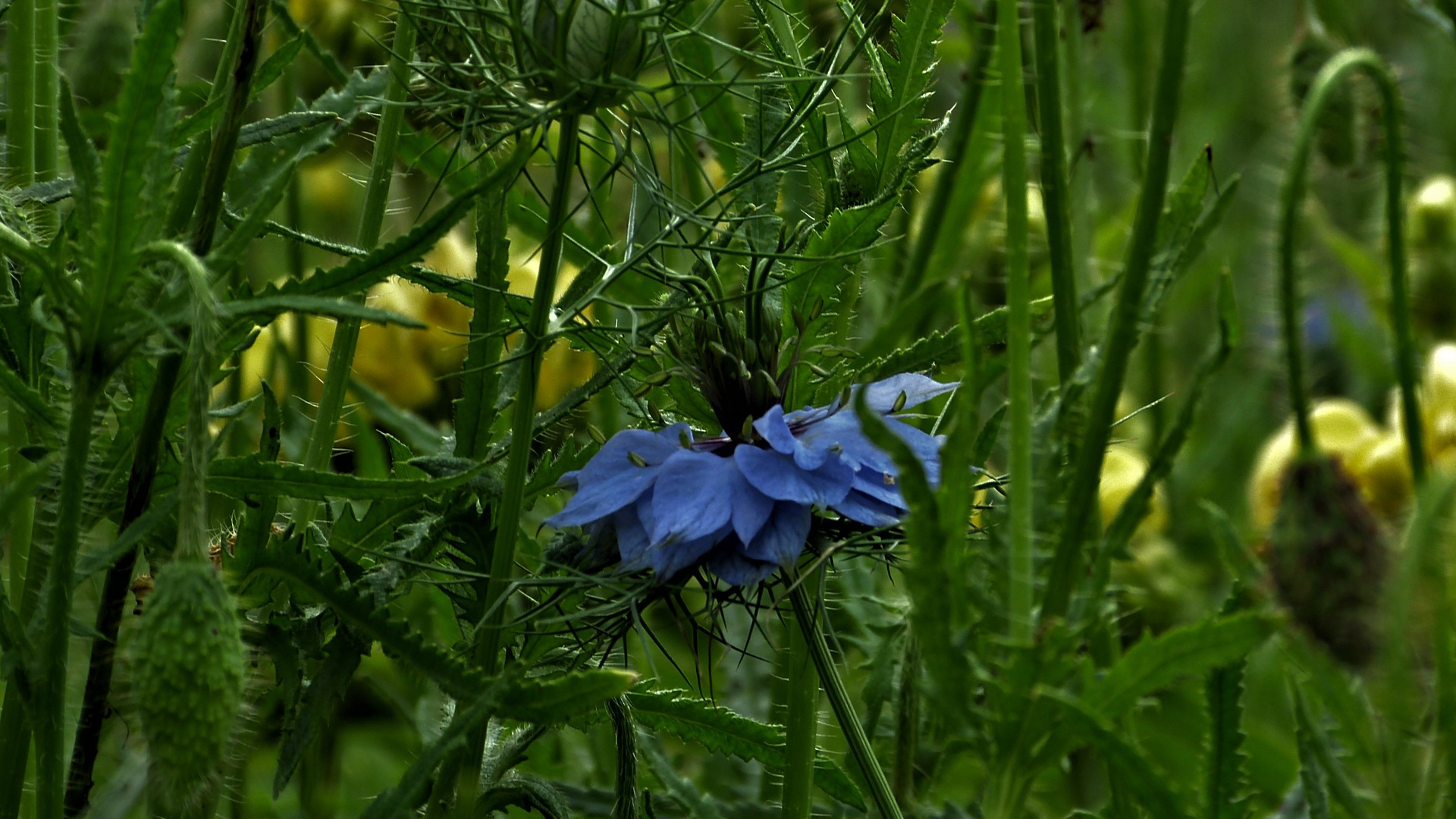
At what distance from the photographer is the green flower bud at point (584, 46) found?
466 millimetres

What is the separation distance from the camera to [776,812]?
2.34 feet

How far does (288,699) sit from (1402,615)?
429 millimetres

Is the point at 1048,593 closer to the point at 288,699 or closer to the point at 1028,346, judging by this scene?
the point at 1028,346

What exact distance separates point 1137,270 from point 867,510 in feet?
0.38

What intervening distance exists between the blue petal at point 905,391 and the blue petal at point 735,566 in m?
0.08

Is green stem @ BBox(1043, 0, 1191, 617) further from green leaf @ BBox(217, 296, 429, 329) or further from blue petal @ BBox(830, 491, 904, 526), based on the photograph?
green leaf @ BBox(217, 296, 429, 329)

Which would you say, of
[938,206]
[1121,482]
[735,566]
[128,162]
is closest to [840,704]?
[735,566]

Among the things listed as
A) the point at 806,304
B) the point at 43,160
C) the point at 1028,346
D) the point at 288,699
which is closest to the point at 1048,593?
the point at 1028,346

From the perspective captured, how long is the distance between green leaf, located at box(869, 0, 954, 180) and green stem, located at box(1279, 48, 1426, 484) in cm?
14

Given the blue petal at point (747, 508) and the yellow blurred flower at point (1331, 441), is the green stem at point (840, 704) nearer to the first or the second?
the blue petal at point (747, 508)

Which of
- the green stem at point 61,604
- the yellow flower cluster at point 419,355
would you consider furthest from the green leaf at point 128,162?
the yellow flower cluster at point 419,355

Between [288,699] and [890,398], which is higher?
[890,398]

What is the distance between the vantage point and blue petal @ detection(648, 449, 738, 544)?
451 mm

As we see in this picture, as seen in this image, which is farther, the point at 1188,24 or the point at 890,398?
the point at 890,398
